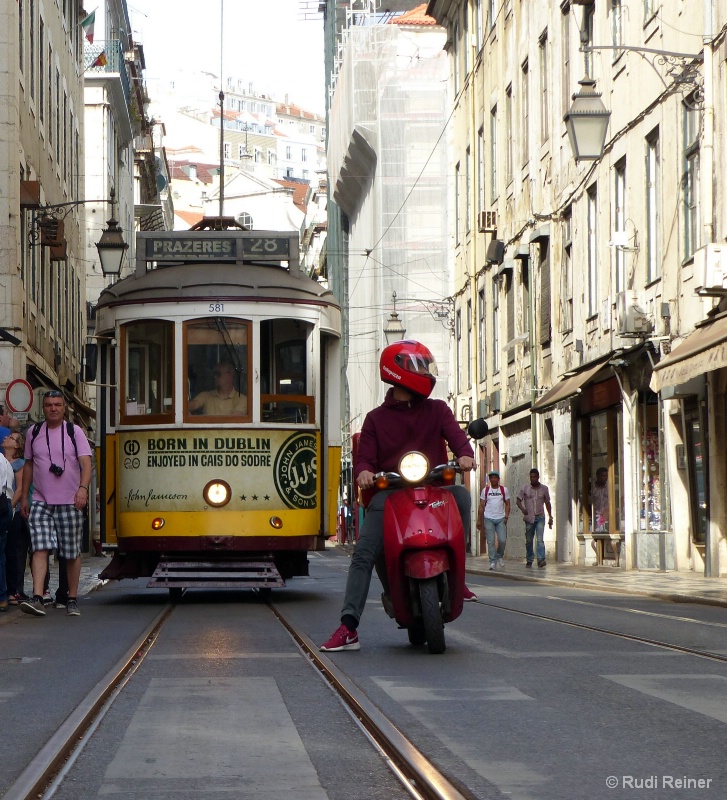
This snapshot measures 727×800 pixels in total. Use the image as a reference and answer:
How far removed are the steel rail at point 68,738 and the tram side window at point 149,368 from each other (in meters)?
5.49

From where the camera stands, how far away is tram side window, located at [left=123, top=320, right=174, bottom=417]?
14492 millimetres

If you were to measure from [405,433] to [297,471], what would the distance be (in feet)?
17.9

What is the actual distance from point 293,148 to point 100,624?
175m

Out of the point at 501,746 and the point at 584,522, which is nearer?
the point at 501,746

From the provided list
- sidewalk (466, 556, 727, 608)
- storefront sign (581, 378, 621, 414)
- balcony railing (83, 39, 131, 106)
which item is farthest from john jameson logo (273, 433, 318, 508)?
balcony railing (83, 39, 131, 106)

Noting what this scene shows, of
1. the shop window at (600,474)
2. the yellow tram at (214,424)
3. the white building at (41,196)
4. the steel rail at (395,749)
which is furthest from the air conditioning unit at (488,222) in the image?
the steel rail at (395,749)

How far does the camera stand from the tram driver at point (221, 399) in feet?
47.2

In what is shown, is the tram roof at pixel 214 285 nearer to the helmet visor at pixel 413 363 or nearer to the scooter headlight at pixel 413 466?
the helmet visor at pixel 413 363

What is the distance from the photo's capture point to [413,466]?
29.6 ft

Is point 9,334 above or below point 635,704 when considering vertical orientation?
above

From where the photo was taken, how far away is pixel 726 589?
16.2 meters

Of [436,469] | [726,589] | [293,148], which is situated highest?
[293,148]

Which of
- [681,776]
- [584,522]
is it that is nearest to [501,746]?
[681,776]

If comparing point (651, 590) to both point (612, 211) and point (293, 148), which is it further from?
point (293, 148)
